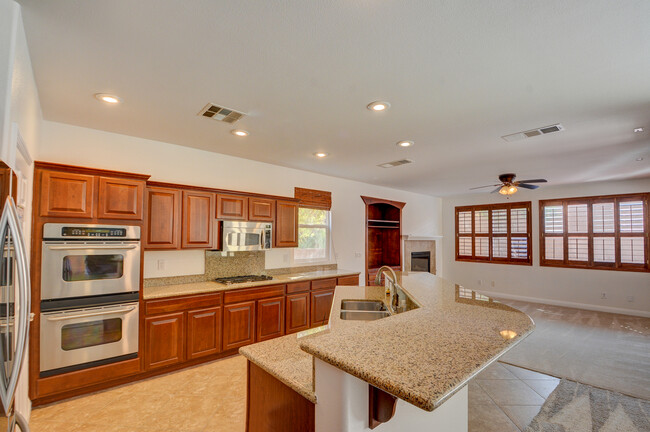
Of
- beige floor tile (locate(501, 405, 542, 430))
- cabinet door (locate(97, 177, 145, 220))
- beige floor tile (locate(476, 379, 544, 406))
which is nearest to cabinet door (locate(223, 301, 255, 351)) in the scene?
cabinet door (locate(97, 177, 145, 220))

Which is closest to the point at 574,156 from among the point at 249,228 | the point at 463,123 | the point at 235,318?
the point at 463,123

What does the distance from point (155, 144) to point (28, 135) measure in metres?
1.50

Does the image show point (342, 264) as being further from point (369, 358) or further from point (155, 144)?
point (369, 358)

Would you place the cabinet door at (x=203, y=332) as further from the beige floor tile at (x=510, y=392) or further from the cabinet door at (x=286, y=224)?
the beige floor tile at (x=510, y=392)

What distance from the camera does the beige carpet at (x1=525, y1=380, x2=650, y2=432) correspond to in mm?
2445

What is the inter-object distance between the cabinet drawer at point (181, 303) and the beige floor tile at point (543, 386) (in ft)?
11.1

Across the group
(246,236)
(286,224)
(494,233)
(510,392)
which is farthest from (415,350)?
(494,233)

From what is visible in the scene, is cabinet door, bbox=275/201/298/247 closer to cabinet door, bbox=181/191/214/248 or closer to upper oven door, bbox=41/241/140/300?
cabinet door, bbox=181/191/214/248

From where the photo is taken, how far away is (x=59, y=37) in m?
1.74

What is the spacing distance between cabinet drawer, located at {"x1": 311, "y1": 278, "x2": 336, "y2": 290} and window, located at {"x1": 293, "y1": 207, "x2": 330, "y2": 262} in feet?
2.24

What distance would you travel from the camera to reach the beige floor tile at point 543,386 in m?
2.98

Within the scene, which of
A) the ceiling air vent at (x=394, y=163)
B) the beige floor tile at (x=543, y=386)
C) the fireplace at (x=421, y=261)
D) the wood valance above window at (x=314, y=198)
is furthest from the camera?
the fireplace at (x=421, y=261)

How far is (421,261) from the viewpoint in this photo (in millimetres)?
7777

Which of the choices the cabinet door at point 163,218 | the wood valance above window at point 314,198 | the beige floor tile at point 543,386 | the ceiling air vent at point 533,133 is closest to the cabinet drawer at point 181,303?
the cabinet door at point 163,218
